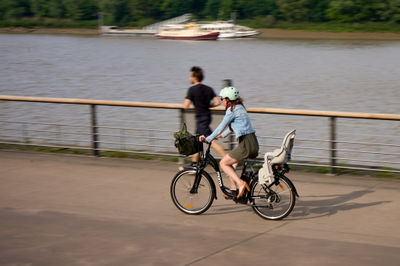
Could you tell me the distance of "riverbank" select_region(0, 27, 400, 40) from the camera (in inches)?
2968

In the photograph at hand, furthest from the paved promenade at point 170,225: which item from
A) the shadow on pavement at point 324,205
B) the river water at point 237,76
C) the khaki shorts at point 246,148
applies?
the river water at point 237,76

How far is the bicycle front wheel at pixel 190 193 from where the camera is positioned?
284 inches

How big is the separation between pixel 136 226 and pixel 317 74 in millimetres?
37473

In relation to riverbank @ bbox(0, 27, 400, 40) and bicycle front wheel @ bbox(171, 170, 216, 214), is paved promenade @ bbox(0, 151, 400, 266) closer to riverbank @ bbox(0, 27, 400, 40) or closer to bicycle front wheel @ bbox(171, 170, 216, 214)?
bicycle front wheel @ bbox(171, 170, 216, 214)

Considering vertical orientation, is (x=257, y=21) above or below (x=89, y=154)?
above

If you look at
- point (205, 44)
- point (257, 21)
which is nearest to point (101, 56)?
point (205, 44)

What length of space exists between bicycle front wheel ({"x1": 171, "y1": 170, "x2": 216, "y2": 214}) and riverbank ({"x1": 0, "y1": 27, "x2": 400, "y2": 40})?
71.1 meters

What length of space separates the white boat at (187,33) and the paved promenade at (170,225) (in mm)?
77588

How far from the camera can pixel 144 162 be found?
10.1 m

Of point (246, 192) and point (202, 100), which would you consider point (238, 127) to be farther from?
point (202, 100)

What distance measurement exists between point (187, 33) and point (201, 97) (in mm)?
79487

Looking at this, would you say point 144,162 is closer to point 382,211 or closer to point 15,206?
point 15,206

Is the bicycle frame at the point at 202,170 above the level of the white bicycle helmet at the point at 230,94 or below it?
below

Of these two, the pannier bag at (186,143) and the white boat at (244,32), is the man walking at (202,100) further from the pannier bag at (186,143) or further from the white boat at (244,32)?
the white boat at (244,32)
